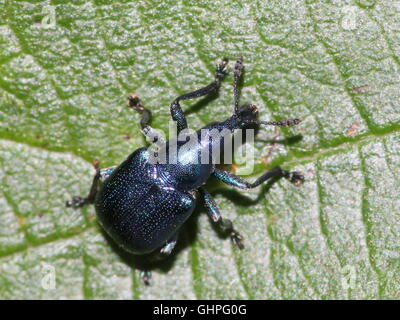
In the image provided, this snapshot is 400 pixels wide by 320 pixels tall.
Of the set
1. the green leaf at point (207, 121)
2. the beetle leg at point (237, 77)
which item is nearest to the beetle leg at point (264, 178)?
the green leaf at point (207, 121)

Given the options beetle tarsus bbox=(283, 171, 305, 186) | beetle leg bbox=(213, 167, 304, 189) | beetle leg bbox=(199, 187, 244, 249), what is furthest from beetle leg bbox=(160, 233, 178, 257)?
beetle tarsus bbox=(283, 171, 305, 186)

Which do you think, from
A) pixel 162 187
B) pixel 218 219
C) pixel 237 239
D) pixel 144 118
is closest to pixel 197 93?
pixel 144 118

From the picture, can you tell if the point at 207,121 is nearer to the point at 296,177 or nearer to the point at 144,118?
the point at 144,118

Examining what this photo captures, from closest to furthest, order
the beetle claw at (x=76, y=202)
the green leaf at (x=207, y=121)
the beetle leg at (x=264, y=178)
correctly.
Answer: the green leaf at (x=207, y=121)
the beetle leg at (x=264, y=178)
the beetle claw at (x=76, y=202)

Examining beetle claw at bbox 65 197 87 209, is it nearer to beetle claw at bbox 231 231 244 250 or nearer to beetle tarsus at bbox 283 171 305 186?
beetle claw at bbox 231 231 244 250

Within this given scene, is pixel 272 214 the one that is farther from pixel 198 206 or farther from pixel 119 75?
pixel 119 75

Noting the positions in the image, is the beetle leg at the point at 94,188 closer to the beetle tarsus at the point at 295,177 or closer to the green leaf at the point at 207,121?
the green leaf at the point at 207,121
